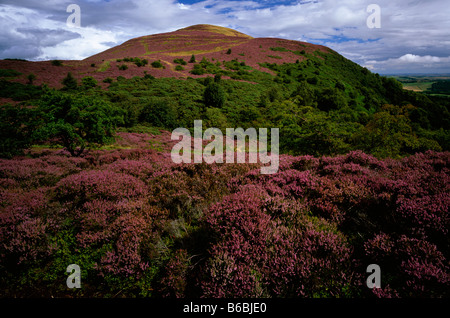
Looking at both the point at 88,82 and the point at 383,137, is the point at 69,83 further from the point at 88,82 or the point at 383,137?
the point at 383,137

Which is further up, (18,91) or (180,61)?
(180,61)

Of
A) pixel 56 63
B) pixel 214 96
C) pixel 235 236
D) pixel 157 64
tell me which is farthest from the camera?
pixel 157 64

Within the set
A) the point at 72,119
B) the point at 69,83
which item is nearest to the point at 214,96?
the point at 69,83

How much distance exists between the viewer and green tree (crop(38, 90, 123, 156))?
8.23 meters

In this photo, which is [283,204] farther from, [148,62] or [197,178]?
[148,62]

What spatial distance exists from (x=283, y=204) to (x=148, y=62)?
2137 inches

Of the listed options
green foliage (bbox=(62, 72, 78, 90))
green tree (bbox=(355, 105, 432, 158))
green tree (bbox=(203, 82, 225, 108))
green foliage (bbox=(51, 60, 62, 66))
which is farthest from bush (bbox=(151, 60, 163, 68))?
green tree (bbox=(355, 105, 432, 158))

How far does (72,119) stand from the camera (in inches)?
347

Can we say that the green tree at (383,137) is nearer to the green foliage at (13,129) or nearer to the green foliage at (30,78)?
the green foliage at (13,129)

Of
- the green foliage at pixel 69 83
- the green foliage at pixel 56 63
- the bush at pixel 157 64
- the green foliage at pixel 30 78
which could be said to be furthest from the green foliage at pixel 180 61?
the green foliage at pixel 30 78

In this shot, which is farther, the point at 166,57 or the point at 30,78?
the point at 166,57

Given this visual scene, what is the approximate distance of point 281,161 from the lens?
6945 mm

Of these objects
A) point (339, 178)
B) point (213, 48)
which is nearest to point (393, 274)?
point (339, 178)

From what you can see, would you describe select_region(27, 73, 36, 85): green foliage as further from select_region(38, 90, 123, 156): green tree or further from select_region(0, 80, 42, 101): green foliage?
select_region(38, 90, 123, 156): green tree
